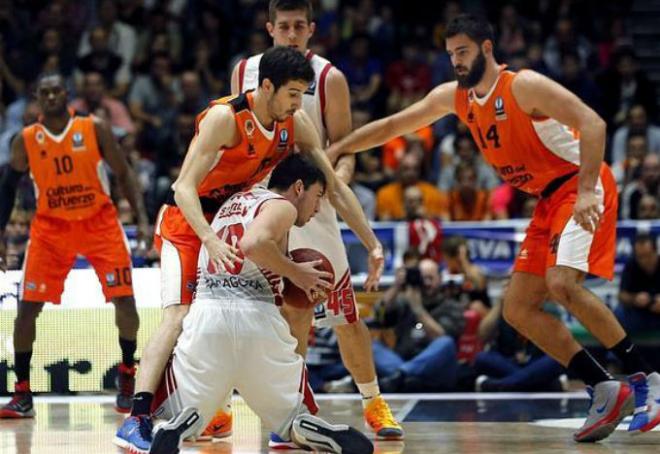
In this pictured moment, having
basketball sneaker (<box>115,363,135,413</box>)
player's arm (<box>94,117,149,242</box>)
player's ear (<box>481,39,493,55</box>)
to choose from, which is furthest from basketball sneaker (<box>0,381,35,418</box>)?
player's ear (<box>481,39,493,55</box>)

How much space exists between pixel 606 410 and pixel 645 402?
24 centimetres

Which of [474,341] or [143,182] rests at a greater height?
[143,182]

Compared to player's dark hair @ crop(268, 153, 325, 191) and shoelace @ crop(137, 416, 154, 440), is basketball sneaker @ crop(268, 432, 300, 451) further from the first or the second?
player's dark hair @ crop(268, 153, 325, 191)

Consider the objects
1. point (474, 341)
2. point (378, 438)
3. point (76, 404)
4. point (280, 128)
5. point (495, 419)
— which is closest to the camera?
point (280, 128)

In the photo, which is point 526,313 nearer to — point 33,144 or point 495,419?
point 495,419

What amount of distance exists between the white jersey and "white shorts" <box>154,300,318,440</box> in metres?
1.14

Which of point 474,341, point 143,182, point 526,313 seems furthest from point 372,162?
point 526,313

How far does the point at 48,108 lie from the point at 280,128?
7.65 feet

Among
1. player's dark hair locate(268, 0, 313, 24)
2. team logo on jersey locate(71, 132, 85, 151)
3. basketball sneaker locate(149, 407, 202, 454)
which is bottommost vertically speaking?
basketball sneaker locate(149, 407, 202, 454)

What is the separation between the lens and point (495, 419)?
789 cm

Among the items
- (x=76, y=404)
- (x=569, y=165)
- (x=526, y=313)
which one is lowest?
A: (x=76, y=404)

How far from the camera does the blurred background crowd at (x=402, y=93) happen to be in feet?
34.1

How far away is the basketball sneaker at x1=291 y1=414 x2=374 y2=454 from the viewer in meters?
5.61

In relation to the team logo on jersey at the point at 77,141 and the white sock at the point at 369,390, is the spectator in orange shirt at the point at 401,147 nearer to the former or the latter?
the team logo on jersey at the point at 77,141
